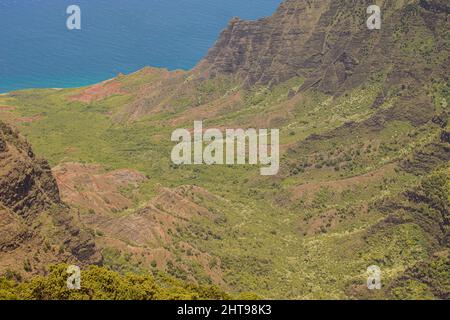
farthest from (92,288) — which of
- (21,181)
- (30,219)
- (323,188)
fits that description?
(323,188)

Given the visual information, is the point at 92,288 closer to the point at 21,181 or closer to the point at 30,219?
the point at 30,219

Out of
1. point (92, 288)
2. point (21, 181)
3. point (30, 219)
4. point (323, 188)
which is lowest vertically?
point (92, 288)

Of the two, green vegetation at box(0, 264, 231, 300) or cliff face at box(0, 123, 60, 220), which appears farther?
cliff face at box(0, 123, 60, 220)

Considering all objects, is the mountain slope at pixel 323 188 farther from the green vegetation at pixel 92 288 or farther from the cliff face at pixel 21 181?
the green vegetation at pixel 92 288

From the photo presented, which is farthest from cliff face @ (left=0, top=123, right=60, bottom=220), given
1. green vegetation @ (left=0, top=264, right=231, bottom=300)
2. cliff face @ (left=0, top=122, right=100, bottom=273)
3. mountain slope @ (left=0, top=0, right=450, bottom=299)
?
green vegetation @ (left=0, top=264, right=231, bottom=300)

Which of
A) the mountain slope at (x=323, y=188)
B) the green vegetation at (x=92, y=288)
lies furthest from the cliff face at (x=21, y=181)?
the green vegetation at (x=92, y=288)

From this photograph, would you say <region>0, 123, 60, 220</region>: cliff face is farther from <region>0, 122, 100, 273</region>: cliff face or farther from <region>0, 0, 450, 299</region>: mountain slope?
<region>0, 0, 450, 299</region>: mountain slope

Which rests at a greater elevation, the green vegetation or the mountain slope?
the mountain slope

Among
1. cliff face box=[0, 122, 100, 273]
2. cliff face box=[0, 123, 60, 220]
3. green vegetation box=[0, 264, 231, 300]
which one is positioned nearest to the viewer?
green vegetation box=[0, 264, 231, 300]

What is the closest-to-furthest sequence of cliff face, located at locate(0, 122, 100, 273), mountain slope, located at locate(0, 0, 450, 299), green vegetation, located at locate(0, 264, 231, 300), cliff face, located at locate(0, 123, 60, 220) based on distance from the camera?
green vegetation, located at locate(0, 264, 231, 300) → cliff face, located at locate(0, 122, 100, 273) → cliff face, located at locate(0, 123, 60, 220) → mountain slope, located at locate(0, 0, 450, 299)
